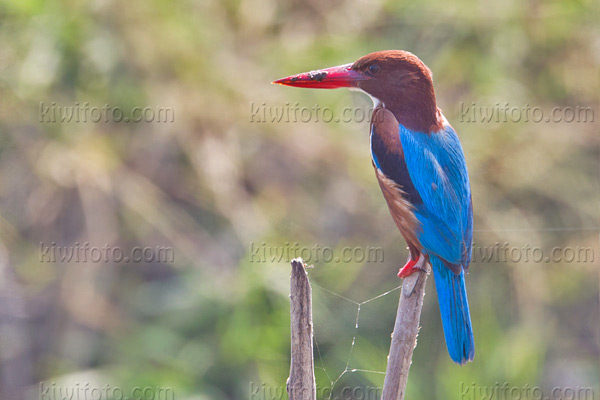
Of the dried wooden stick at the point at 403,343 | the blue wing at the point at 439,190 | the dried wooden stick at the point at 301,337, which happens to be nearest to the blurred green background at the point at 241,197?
the blue wing at the point at 439,190

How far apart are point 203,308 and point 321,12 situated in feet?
7.28

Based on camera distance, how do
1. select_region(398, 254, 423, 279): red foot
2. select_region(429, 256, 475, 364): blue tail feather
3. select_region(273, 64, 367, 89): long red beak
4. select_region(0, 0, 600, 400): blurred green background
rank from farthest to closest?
select_region(0, 0, 600, 400): blurred green background → select_region(273, 64, 367, 89): long red beak → select_region(398, 254, 423, 279): red foot → select_region(429, 256, 475, 364): blue tail feather

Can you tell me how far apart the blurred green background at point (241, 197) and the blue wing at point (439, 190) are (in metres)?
2.13

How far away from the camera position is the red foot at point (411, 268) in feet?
6.79

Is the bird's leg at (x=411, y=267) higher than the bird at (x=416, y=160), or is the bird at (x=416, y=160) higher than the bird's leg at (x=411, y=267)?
the bird at (x=416, y=160)

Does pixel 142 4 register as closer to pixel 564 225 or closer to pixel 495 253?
pixel 495 253

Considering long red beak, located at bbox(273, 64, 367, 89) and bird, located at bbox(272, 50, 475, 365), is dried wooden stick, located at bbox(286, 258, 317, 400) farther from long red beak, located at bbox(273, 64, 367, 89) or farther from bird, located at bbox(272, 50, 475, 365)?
long red beak, located at bbox(273, 64, 367, 89)

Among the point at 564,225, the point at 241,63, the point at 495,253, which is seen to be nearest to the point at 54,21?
the point at 241,63

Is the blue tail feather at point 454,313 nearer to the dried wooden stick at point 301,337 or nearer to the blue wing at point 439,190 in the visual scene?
the blue wing at point 439,190

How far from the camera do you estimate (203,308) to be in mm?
4340

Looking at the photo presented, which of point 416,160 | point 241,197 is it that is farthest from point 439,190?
point 241,197

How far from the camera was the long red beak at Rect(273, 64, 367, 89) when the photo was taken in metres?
2.17

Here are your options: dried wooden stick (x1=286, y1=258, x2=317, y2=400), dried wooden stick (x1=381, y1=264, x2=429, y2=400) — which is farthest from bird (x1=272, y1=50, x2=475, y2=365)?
dried wooden stick (x1=286, y1=258, x2=317, y2=400)

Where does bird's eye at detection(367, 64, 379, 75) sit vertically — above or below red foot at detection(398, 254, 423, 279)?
above
